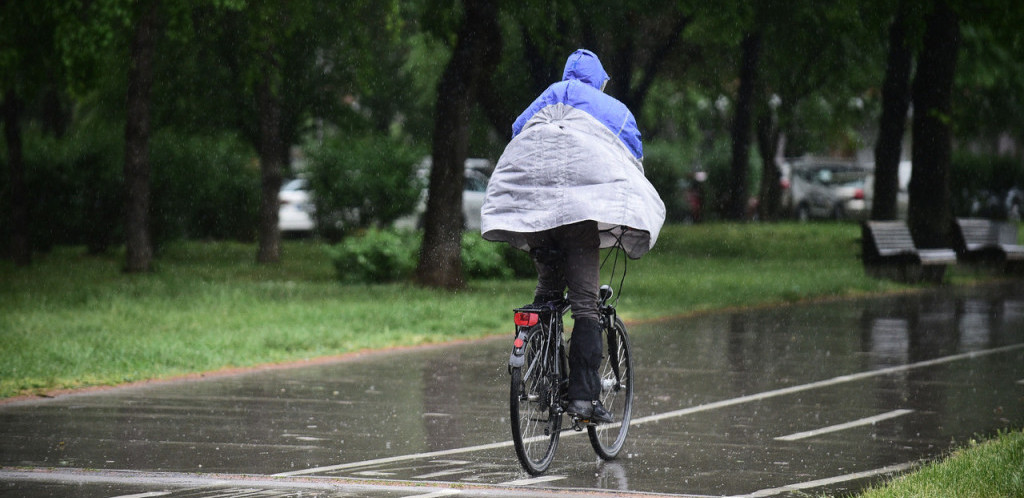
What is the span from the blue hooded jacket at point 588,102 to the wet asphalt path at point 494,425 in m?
1.68

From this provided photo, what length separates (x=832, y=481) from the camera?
6.64m

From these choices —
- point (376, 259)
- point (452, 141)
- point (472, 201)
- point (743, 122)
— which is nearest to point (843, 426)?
point (452, 141)

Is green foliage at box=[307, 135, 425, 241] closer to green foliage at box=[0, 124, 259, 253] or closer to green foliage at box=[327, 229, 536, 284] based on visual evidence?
green foliage at box=[0, 124, 259, 253]

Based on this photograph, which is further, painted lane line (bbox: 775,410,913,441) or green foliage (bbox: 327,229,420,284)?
green foliage (bbox: 327,229,420,284)

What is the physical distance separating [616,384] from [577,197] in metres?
1.34

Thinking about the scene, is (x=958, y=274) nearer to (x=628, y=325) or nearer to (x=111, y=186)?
(x=628, y=325)

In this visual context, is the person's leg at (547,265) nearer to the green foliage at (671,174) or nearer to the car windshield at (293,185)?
the car windshield at (293,185)

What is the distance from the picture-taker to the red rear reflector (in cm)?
675

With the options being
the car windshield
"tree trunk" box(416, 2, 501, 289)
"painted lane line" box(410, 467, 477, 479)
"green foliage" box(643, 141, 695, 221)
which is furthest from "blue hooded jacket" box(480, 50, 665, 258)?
"green foliage" box(643, 141, 695, 221)

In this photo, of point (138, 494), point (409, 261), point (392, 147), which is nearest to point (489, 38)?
point (409, 261)

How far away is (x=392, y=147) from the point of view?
84.8 ft

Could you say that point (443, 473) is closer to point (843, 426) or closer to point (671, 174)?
point (843, 426)

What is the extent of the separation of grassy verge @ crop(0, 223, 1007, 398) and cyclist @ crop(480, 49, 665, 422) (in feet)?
15.9

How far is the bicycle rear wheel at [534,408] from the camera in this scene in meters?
6.55
